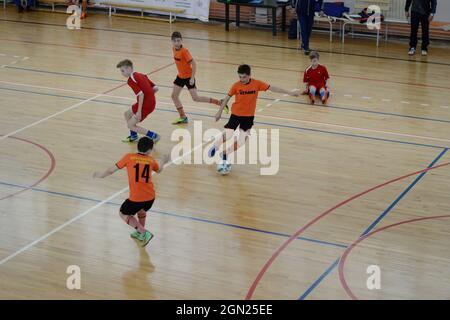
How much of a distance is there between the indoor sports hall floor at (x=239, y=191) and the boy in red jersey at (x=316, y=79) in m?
0.27

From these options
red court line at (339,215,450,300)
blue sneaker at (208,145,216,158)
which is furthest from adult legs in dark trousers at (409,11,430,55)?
red court line at (339,215,450,300)

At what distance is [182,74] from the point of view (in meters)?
15.6

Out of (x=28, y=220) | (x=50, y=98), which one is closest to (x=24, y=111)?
(x=50, y=98)

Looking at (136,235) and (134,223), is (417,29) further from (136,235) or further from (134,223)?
(134,223)

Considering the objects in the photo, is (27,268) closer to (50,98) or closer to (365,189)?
(365,189)

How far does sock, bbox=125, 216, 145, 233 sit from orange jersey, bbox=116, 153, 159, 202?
0.99ft

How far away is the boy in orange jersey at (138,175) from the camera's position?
10406 mm

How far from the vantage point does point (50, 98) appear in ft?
57.2

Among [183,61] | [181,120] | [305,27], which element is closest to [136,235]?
[181,120]

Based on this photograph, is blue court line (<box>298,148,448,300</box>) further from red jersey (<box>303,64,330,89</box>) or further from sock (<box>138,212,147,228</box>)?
red jersey (<box>303,64,330,89</box>)

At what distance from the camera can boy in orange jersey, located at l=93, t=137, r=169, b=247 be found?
1041 cm

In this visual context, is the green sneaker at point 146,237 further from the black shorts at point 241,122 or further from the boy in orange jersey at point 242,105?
the black shorts at point 241,122

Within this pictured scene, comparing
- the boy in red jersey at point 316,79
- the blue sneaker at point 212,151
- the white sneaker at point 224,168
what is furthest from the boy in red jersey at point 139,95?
the boy in red jersey at point 316,79
